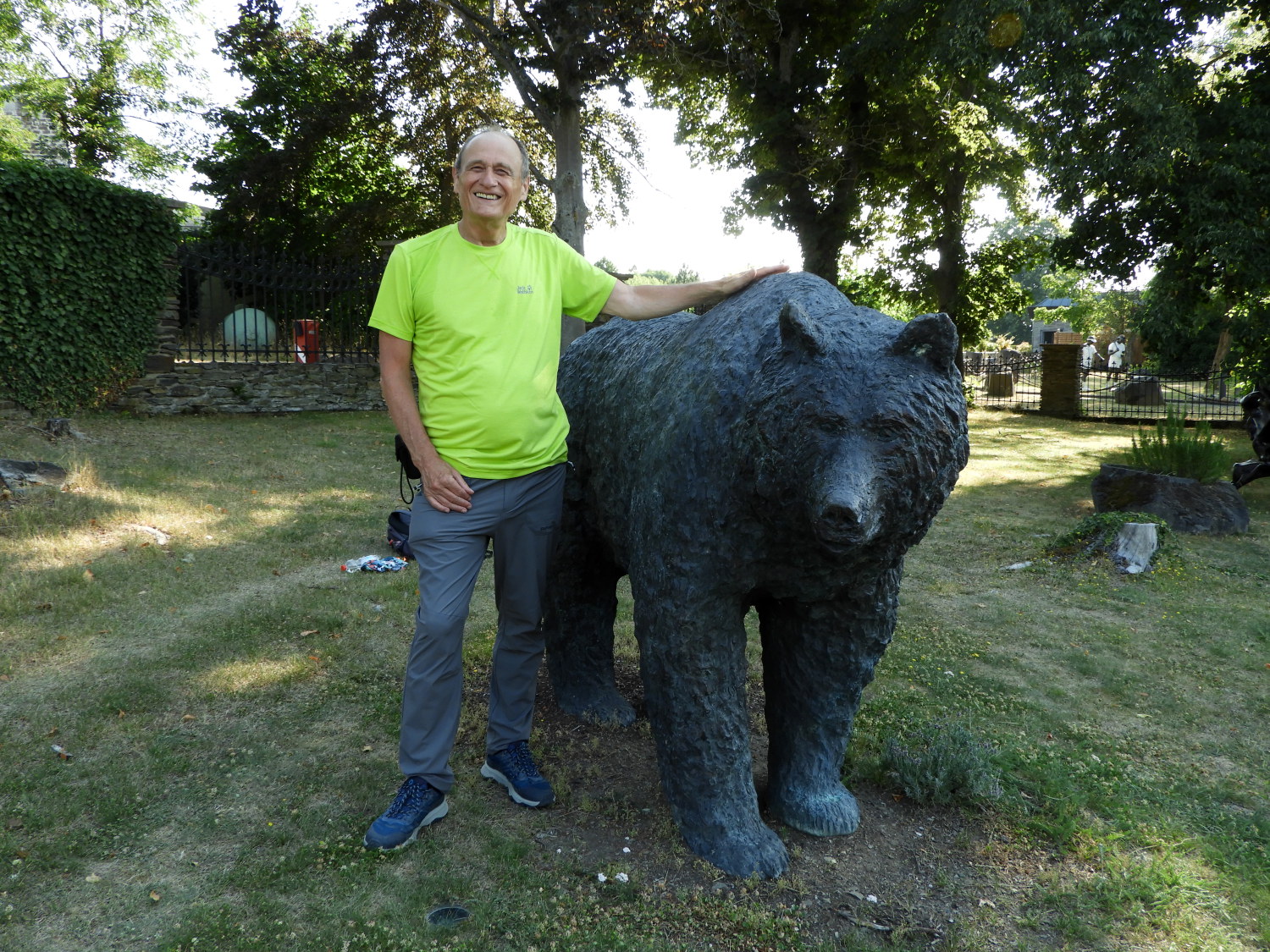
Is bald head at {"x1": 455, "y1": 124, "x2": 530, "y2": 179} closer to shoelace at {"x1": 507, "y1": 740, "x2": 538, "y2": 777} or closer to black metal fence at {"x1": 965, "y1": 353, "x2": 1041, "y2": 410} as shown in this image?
shoelace at {"x1": 507, "y1": 740, "x2": 538, "y2": 777}

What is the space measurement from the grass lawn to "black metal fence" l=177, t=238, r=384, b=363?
23.5 ft

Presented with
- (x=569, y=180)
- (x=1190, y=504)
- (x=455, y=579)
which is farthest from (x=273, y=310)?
(x=1190, y=504)

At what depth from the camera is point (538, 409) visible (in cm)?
277

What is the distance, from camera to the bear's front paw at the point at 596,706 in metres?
3.60

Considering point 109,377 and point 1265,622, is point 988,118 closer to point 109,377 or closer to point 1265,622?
point 1265,622

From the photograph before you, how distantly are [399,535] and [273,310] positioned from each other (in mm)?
8922

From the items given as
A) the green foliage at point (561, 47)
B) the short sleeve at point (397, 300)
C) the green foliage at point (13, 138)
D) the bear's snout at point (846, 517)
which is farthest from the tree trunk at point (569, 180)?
the green foliage at point (13, 138)

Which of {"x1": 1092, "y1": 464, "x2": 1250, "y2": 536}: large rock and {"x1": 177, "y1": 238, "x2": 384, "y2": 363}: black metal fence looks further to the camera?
{"x1": 177, "y1": 238, "x2": 384, "y2": 363}: black metal fence

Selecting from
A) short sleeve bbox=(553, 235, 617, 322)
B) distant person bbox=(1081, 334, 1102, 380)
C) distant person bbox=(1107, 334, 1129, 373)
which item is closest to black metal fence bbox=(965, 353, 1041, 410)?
distant person bbox=(1107, 334, 1129, 373)

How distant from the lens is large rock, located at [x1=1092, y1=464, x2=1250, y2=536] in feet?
24.7

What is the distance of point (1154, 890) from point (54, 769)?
3.84 meters

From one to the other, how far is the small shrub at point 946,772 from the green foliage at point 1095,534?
4.04m

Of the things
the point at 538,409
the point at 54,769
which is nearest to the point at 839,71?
the point at 538,409

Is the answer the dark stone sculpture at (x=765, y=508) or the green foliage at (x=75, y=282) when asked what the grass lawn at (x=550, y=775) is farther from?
the green foliage at (x=75, y=282)
